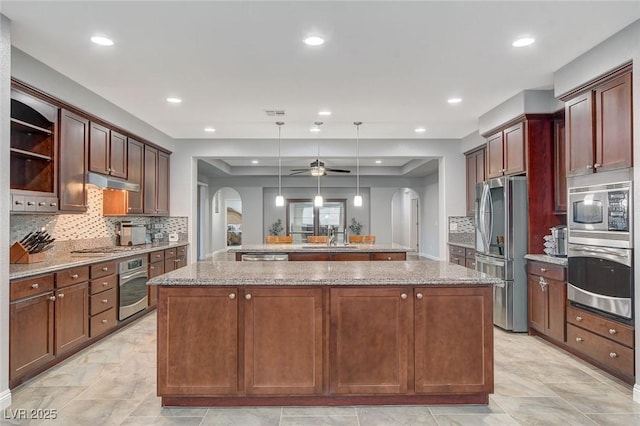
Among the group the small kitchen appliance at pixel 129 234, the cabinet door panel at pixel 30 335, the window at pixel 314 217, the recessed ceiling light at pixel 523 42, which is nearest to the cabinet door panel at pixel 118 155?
the small kitchen appliance at pixel 129 234

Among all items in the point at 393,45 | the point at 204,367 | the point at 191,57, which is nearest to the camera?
the point at 204,367

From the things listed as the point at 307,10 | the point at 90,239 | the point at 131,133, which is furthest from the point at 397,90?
the point at 90,239

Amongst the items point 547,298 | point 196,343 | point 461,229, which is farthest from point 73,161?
point 461,229

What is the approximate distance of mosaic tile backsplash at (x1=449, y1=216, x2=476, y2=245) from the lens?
6496 mm

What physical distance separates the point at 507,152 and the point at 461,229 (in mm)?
2124

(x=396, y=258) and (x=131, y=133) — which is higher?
(x=131, y=133)

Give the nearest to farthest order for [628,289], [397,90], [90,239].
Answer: [628,289] → [397,90] → [90,239]

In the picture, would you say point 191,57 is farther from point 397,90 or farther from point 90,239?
point 90,239

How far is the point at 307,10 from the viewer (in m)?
2.57

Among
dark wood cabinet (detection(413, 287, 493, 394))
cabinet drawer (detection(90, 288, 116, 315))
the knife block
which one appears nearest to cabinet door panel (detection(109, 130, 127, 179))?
cabinet drawer (detection(90, 288, 116, 315))

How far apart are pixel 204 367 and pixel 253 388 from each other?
1.11ft

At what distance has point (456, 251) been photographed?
20.5 ft

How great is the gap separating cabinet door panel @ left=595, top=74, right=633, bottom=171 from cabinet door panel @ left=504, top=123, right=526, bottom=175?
3.64 feet

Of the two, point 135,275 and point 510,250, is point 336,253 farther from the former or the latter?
point 135,275
